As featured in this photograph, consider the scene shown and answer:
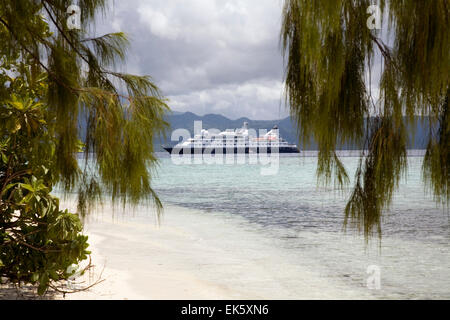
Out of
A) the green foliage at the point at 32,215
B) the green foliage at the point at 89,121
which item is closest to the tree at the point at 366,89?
the green foliage at the point at 89,121

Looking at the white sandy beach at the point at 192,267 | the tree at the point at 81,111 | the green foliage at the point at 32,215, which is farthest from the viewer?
the white sandy beach at the point at 192,267

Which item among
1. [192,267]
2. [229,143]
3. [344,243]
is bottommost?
[344,243]

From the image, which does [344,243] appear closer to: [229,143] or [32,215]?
[32,215]

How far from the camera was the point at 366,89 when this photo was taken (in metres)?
1.13

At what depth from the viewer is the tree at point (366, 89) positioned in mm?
967

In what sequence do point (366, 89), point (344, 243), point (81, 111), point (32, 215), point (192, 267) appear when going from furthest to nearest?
1. point (344, 243)
2. point (192, 267)
3. point (32, 215)
4. point (81, 111)
5. point (366, 89)

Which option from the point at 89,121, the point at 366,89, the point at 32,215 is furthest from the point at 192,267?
the point at 366,89

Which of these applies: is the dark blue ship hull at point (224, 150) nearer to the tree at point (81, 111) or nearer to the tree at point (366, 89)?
the tree at point (81, 111)

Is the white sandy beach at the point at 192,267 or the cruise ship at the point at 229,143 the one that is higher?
the cruise ship at the point at 229,143

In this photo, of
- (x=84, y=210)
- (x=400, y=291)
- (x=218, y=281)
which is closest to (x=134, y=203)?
(x=84, y=210)

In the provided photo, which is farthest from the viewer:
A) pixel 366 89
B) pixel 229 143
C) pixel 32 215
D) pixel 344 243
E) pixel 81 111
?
pixel 229 143

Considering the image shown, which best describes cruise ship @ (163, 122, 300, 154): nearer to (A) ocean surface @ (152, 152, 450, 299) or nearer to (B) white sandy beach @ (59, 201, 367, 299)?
(A) ocean surface @ (152, 152, 450, 299)
